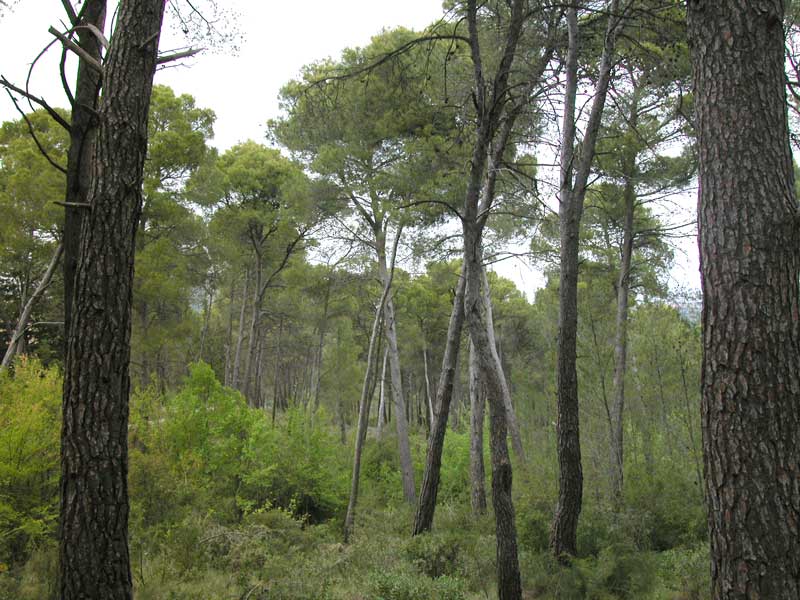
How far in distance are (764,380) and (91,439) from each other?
330 cm

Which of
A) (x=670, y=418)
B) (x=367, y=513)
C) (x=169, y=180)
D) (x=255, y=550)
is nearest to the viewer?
(x=255, y=550)

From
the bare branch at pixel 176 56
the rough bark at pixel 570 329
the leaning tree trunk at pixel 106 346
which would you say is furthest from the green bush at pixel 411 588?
the bare branch at pixel 176 56

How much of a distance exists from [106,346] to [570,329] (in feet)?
14.7

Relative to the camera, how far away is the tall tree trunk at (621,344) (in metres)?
8.55

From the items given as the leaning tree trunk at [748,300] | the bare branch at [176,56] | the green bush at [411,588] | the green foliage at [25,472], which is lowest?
the green bush at [411,588]

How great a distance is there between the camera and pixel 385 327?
11.8 metres

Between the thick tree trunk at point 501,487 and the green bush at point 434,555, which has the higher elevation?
the thick tree trunk at point 501,487

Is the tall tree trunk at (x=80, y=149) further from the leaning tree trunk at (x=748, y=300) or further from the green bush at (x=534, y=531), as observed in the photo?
the green bush at (x=534, y=531)

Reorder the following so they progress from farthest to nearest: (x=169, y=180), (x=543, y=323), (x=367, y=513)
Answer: (x=543, y=323)
(x=169, y=180)
(x=367, y=513)

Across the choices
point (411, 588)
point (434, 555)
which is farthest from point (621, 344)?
point (411, 588)

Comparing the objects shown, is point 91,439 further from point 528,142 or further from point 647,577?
point 528,142

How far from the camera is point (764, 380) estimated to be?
2244 millimetres

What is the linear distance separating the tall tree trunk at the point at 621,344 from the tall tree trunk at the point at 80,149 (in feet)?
20.5

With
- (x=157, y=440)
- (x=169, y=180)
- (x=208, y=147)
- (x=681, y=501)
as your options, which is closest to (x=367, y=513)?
(x=157, y=440)
